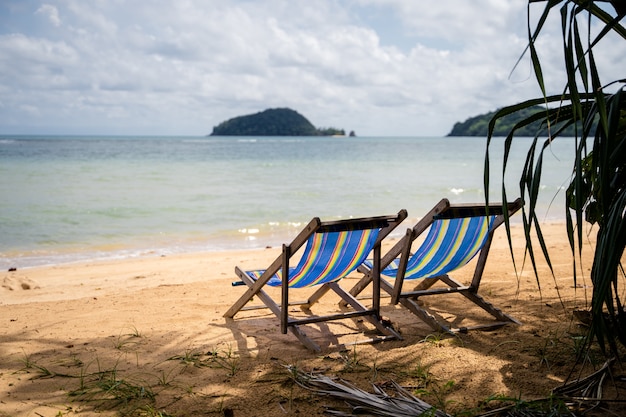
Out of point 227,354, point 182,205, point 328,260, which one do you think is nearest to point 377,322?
point 328,260

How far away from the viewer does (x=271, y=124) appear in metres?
109

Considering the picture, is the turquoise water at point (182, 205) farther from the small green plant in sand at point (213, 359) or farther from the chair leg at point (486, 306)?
the small green plant in sand at point (213, 359)

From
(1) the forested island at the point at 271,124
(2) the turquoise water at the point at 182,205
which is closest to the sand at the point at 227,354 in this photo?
(2) the turquoise water at the point at 182,205

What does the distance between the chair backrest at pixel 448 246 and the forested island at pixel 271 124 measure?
105071 millimetres

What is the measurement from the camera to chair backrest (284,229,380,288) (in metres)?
3.78

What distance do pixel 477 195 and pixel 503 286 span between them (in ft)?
42.1

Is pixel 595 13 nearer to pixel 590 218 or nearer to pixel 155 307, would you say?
pixel 590 218

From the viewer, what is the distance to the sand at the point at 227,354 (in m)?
2.97

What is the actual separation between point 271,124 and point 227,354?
349 ft

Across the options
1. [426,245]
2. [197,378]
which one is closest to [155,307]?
[197,378]

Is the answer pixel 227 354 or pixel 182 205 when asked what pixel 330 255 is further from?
pixel 182 205

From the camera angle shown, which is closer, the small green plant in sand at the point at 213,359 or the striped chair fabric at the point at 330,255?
the small green plant in sand at the point at 213,359

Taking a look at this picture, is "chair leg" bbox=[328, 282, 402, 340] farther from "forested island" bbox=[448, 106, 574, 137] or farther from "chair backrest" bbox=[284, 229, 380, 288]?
"forested island" bbox=[448, 106, 574, 137]

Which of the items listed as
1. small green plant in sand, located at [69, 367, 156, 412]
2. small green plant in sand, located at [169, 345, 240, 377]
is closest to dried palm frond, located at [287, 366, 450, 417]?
small green plant in sand, located at [169, 345, 240, 377]
